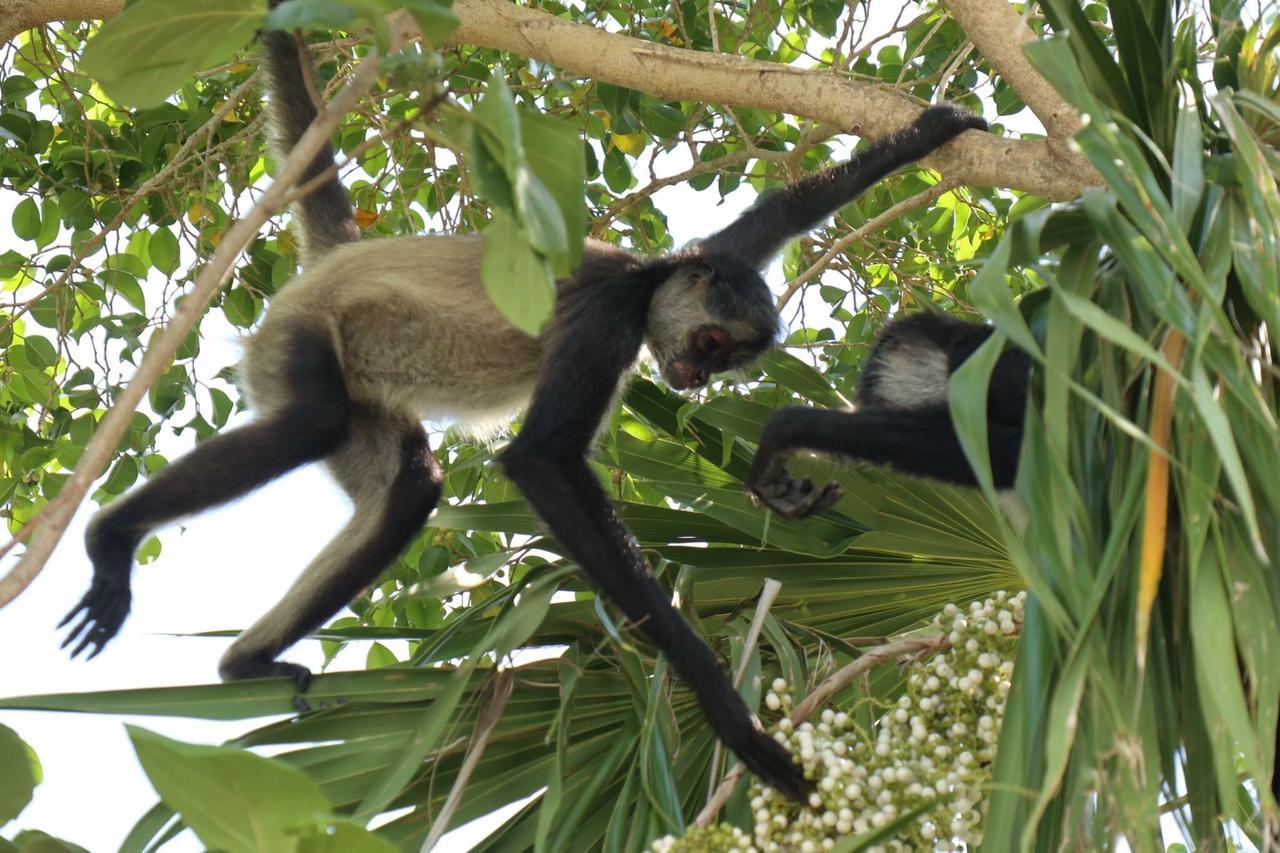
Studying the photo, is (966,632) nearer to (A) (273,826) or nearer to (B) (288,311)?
(A) (273,826)

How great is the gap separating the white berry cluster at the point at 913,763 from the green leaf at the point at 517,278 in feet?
2.88

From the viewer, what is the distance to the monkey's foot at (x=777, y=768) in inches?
87.0

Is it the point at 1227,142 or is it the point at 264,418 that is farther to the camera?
the point at 264,418

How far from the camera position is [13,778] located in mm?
1724

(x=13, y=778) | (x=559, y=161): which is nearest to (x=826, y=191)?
(x=559, y=161)

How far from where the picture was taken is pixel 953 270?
16.9ft

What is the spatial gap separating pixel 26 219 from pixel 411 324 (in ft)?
5.71

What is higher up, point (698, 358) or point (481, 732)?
point (698, 358)

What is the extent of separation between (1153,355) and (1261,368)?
1.78ft

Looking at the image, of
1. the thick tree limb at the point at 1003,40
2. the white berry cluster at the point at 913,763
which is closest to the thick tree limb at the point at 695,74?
the thick tree limb at the point at 1003,40

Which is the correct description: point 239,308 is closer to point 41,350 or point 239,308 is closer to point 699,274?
point 41,350

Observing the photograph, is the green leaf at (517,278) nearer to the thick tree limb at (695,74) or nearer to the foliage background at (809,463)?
the foliage background at (809,463)

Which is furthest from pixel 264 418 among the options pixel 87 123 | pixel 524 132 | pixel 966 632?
pixel 524 132

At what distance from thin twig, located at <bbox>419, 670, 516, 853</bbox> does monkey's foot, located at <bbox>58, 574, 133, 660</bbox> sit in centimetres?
115
